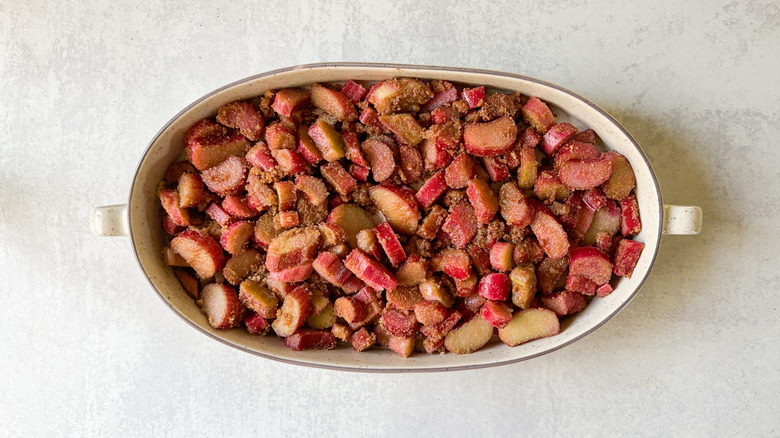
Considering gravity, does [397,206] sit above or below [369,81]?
below

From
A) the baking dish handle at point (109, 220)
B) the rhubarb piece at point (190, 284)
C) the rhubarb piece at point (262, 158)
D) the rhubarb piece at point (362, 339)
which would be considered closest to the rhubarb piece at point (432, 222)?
the rhubarb piece at point (362, 339)

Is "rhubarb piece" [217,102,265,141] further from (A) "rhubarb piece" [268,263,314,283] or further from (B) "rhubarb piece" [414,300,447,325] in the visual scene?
(B) "rhubarb piece" [414,300,447,325]

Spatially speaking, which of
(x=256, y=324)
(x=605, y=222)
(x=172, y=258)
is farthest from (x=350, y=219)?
(x=605, y=222)

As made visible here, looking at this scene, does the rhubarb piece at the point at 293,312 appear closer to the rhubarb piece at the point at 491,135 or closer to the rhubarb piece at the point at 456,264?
the rhubarb piece at the point at 456,264

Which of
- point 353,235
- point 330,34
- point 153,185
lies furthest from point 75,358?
point 330,34

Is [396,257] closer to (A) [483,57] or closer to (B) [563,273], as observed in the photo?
(B) [563,273]

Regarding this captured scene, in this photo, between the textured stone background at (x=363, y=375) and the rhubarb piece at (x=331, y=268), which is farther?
the textured stone background at (x=363, y=375)

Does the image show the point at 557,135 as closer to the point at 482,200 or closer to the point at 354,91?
the point at 482,200
